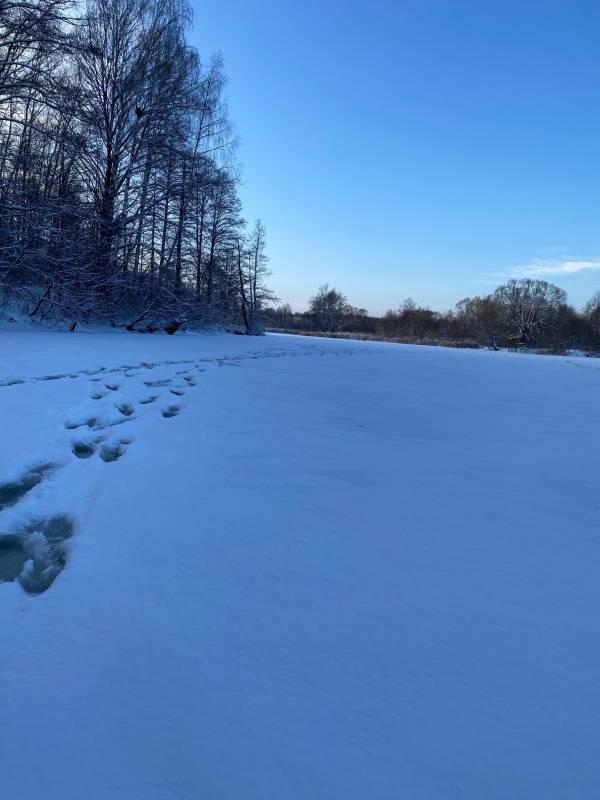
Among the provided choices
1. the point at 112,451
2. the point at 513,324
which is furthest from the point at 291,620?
the point at 513,324

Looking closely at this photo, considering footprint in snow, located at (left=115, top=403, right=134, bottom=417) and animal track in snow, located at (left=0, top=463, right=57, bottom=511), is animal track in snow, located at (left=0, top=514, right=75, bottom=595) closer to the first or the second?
animal track in snow, located at (left=0, top=463, right=57, bottom=511)

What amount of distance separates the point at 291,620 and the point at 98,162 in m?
12.5

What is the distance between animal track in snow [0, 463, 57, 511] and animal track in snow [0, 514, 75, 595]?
223 mm

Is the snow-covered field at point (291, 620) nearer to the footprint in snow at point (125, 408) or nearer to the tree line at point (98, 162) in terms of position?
the footprint in snow at point (125, 408)

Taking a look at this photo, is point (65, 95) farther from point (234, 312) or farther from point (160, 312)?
point (234, 312)

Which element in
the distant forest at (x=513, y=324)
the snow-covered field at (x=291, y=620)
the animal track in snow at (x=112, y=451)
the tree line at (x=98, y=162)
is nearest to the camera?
the snow-covered field at (x=291, y=620)

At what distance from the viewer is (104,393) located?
11.4ft

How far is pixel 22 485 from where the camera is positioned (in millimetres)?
1843

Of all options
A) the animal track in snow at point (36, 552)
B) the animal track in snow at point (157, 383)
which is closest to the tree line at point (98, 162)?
the animal track in snow at point (157, 383)

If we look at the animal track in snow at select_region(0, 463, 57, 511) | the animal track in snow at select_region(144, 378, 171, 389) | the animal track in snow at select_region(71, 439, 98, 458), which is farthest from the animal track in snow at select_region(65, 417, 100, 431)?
the animal track in snow at select_region(144, 378, 171, 389)

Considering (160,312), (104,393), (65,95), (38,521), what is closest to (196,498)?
(38,521)

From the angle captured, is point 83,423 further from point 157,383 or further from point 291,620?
point 291,620

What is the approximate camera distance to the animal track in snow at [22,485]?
5.59 ft

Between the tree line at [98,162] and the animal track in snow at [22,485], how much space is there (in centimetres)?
781
